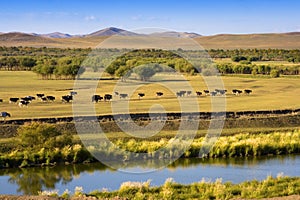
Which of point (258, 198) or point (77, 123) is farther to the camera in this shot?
point (77, 123)

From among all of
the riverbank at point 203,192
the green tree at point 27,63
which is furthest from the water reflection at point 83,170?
the green tree at point 27,63

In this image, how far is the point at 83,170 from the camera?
26734 millimetres

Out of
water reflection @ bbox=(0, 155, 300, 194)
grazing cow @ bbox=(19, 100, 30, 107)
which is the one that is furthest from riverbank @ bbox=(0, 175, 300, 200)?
grazing cow @ bbox=(19, 100, 30, 107)

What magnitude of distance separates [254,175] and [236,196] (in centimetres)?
591

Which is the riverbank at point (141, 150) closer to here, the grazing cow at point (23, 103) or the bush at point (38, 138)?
the bush at point (38, 138)

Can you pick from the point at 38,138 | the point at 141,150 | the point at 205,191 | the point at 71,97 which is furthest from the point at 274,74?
the point at 205,191

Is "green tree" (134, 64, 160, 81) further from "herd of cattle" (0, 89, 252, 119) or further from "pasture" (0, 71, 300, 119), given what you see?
"herd of cattle" (0, 89, 252, 119)

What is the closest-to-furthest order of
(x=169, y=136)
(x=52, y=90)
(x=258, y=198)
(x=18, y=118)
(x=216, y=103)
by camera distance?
(x=258, y=198) → (x=169, y=136) → (x=18, y=118) → (x=216, y=103) → (x=52, y=90)

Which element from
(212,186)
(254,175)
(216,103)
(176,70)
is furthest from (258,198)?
(176,70)

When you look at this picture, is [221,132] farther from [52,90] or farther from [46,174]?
[52,90]

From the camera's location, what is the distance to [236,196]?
19.2 meters

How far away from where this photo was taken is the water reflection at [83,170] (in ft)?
78.8

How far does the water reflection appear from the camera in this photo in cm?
2402

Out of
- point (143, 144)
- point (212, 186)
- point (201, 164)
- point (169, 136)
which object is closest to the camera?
point (212, 186)
